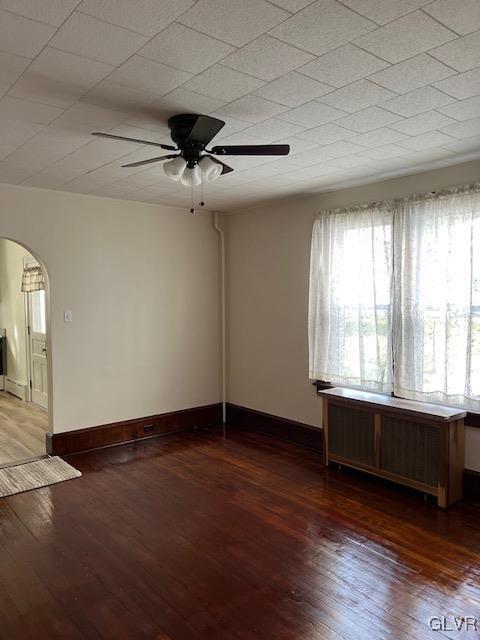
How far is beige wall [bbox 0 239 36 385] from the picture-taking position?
6894 mm

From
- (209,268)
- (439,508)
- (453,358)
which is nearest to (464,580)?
(439,508)

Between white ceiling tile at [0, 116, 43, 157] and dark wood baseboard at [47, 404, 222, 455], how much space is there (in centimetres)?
271

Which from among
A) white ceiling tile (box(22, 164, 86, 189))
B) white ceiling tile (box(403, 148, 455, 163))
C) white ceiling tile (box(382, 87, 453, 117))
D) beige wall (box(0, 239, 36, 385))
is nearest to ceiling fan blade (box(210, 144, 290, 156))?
white ceiling tile (box(382, 87, 453, 117))

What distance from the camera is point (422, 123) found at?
2771mm

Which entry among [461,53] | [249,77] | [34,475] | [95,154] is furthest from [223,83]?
[34,475]

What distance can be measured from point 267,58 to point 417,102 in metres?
0.95

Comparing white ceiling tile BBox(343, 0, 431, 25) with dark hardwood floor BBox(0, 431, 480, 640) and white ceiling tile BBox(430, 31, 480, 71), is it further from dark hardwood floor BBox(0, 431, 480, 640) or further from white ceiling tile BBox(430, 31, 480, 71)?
dark hardwood floor BBox(0, 431, 480, 640)

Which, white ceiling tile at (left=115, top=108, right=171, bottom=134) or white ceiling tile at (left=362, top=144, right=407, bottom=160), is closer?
white ceiling tile at (left=115, top=108, right=171, bottom=134)

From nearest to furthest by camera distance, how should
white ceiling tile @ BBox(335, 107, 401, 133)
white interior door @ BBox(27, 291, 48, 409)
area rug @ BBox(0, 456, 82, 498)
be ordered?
white ceiling tile @ BBox(335, 107, 401, 133) → area rug @ BBox(0, 456, 82, 498) → white interior door @ BBox(27, 291, 48, 409)

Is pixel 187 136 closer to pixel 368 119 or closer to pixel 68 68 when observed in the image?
pixel 68 68

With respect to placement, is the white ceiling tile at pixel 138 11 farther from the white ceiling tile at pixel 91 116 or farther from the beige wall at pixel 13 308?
the beige wall at pixel 13 308

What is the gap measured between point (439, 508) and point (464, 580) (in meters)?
0.88

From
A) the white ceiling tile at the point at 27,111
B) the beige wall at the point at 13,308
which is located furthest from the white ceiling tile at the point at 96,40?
the beige wall at the point at 13,308

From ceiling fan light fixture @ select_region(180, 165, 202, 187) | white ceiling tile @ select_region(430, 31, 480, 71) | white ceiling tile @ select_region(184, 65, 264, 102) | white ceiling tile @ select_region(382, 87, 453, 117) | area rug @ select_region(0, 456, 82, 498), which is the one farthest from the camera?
area rug @ select_region(0, 456, 82, 498)
